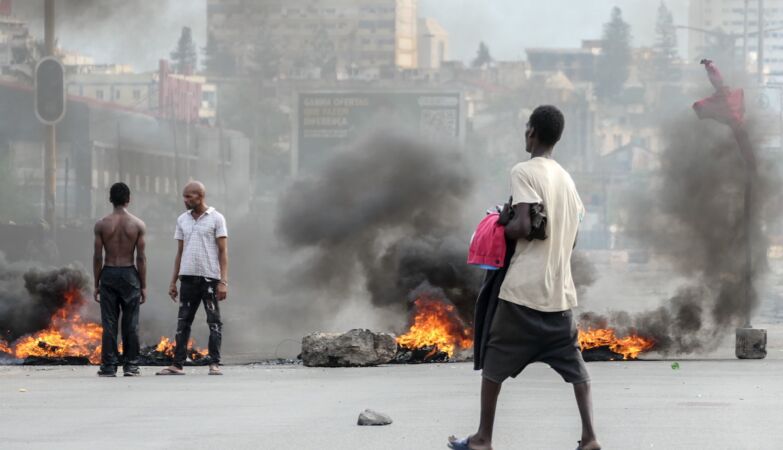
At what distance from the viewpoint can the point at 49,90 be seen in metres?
30.9

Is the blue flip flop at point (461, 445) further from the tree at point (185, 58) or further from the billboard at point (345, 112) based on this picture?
the tree at point (185, 58)

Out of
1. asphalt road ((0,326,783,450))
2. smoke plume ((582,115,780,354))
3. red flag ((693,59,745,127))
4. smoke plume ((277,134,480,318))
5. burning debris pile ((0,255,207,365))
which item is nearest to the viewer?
asphalt road ((0,326,783,450))

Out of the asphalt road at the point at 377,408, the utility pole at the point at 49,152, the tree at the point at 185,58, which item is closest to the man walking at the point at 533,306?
the asphalt road at the point at 377,408

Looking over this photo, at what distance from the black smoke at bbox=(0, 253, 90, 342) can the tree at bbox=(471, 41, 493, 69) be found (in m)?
115

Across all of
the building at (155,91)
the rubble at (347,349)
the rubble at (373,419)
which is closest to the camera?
the rubble at (373,419)

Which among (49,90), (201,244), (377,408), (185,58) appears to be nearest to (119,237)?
(201,244)

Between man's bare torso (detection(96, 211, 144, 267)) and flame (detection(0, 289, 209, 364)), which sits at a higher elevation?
man's bare torso (detection(96, 211, 144, 267))

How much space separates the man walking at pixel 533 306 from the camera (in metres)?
6.90

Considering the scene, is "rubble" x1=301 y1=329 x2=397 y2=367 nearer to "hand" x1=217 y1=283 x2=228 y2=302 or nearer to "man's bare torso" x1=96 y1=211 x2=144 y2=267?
"hand" x1=217 y1=283 x2=228 y2=302

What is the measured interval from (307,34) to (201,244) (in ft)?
169

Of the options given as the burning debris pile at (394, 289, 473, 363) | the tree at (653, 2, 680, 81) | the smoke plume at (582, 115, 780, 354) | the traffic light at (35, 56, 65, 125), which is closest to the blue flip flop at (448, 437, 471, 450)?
the burning debris pile at (394, 289, 473, 363)

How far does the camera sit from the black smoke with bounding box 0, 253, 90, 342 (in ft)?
53.0

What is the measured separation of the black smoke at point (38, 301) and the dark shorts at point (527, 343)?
989 cm

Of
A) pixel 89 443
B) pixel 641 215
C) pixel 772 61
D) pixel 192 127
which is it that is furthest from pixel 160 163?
pixel 772 61
